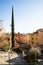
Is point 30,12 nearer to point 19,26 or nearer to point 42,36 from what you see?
point 19,26

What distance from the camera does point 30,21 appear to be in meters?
25.4

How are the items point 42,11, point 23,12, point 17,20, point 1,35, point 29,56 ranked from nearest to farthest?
point 29,56 < point 42,11 < point 23,12 < point 1,35 < point 17,20

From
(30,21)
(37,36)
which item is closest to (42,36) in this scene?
(37,36)

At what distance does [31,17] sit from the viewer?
23.7 meters

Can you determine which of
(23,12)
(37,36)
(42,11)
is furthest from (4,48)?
(37,36)

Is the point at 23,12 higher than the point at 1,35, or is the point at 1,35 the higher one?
the point at 23,12

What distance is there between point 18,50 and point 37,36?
9.44 meters

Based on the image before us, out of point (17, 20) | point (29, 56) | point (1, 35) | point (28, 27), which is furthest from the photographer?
point (28, 27)

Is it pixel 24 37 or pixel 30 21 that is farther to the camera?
pixel 24 37

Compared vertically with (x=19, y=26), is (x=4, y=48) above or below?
below

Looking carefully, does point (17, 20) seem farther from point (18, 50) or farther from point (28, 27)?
point (18, 50)

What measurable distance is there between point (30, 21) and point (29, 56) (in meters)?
11.1

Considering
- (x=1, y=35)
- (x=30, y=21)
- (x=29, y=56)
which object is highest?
(x=30, y=21)

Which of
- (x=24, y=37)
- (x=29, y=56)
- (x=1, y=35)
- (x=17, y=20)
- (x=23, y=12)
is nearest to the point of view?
(x=29, y=56)
